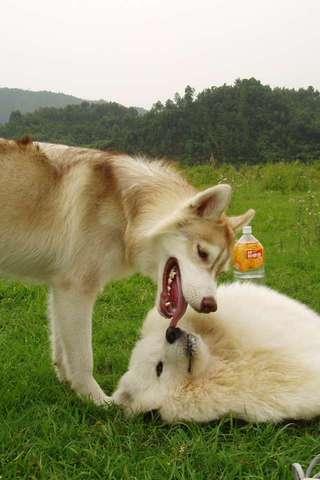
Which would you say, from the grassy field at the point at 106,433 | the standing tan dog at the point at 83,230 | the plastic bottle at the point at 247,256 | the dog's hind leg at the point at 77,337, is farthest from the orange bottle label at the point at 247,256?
the dog's hind leg at the point at 77,337

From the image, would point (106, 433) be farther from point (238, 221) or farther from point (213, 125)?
point (213, 125)

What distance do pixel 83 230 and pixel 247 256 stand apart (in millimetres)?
2339

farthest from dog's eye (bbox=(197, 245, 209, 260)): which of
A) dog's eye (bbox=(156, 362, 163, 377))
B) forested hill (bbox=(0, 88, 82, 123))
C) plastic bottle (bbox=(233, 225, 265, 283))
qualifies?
forested hill (bbox=(0, 88, 82, 123))

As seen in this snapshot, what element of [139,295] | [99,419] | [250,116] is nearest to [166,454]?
[99,419]

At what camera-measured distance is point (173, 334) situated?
3.05 m

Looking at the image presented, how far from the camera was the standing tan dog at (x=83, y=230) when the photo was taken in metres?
3.23

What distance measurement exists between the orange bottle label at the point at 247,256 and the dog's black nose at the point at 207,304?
7.56ft

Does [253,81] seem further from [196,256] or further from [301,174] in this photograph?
[196,256]

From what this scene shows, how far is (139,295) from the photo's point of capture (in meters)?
5.21

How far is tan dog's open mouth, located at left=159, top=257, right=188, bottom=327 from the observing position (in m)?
3.10

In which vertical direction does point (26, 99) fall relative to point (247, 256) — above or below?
below

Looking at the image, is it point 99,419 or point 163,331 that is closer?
point 99,419

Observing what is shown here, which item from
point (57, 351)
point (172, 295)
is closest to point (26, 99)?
point (57, 351)

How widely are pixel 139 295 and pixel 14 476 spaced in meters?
2.85
